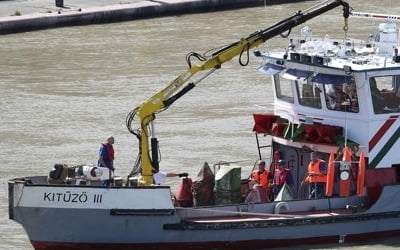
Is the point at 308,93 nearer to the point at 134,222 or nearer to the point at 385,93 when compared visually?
the point at 385,93

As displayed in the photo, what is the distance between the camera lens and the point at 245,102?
29.5 metres

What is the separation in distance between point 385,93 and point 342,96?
0.54 metres

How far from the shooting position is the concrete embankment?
130 feet

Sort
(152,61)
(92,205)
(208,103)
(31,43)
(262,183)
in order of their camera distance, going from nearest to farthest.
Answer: (92,205) → (262,183) → (208,103) → (152,61) → (31,43)

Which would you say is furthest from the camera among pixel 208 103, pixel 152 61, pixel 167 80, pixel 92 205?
pixel 152 61

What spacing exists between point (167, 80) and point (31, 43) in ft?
22.7

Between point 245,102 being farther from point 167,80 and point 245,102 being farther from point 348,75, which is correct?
point 348,75

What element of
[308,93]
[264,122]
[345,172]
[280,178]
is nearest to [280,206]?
[280,178]

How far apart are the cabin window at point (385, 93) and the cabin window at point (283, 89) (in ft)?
4.24

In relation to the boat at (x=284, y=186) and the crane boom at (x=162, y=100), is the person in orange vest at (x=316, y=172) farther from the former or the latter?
the crane boom at (x=162, y=100)

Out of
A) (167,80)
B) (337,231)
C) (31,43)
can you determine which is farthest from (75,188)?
(31,43)

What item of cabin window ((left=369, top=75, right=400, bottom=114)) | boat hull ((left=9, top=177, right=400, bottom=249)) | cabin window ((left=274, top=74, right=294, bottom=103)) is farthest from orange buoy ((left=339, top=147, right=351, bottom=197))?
cabin window ((left=274, top=74, right=294, bottom=103))

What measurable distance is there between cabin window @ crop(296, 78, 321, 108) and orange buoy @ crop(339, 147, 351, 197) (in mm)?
935

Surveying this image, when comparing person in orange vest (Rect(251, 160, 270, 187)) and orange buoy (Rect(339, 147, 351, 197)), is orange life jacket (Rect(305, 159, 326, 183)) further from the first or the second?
person in orange vest (Rect(251, 160, 270, 187))
